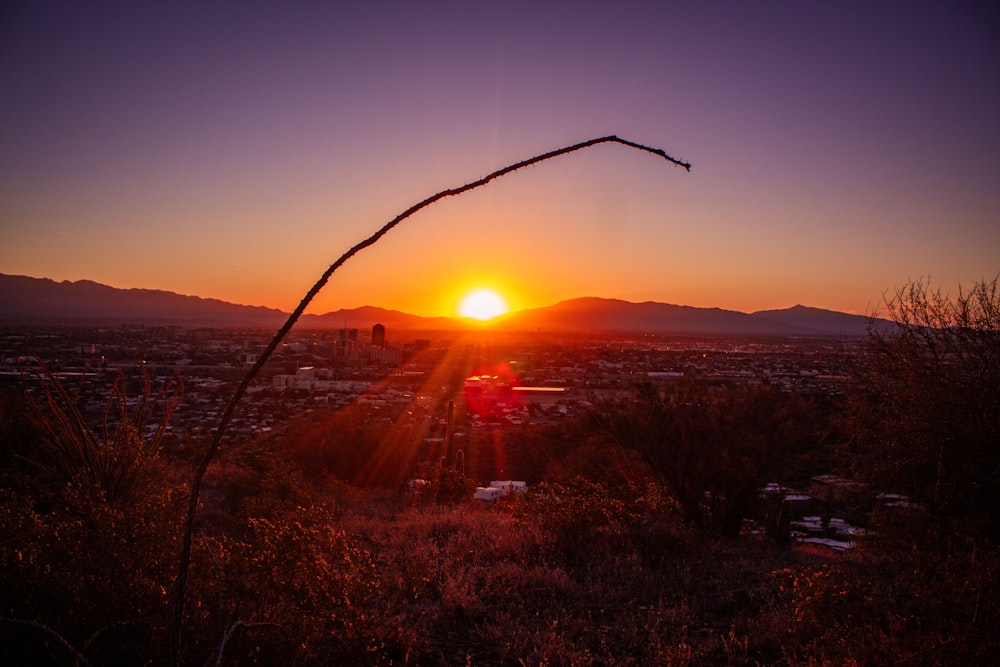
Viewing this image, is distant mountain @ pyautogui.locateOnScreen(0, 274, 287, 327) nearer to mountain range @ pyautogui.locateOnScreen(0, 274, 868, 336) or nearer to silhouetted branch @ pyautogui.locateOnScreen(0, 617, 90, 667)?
mountain range @ pyautogui.locateOnScreen(0, 274, 868, 336)

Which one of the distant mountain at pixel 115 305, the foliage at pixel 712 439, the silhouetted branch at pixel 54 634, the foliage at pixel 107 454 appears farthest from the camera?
the distant mountain at pixel 115 305

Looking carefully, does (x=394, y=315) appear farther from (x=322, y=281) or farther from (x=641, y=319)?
(x=322, y=281)

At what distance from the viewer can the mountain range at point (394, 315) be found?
99.4 meters

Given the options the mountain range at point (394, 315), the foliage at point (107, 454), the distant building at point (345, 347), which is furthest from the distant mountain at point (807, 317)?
the foliage at point (107, 454)

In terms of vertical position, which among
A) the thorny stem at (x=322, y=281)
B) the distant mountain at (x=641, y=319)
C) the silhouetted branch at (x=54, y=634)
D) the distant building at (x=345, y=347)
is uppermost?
the distant mountain at (x=641, y=319)

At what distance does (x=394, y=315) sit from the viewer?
160 meters

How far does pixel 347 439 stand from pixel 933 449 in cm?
1328

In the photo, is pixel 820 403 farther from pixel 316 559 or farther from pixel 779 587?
pixel 316 559

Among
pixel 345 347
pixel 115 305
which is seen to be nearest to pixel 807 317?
pixel 345 347

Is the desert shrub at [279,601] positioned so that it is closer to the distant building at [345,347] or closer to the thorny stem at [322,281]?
the thorny stem at [322,281]

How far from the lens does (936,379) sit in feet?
20.4

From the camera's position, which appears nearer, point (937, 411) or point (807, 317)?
point (937, 411)

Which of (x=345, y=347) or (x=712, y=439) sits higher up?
(x=712, y=439)

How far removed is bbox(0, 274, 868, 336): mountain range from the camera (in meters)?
99.4
